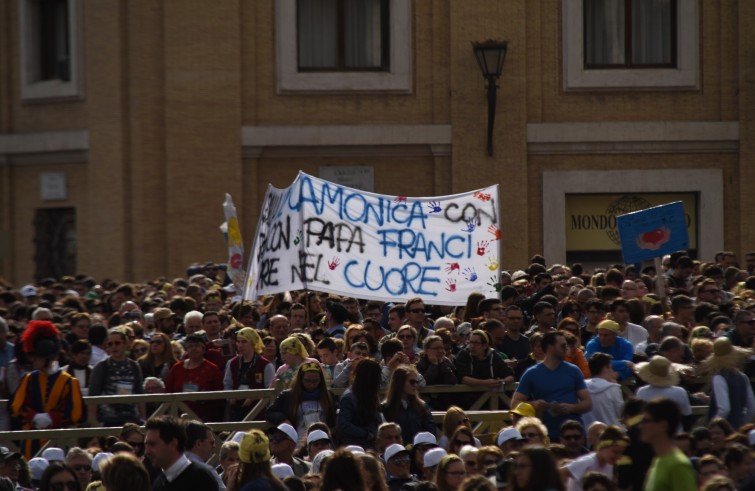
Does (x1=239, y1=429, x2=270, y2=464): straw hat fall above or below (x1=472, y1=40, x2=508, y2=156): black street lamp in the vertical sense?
below

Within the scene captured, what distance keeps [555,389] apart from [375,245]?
5.37 meters

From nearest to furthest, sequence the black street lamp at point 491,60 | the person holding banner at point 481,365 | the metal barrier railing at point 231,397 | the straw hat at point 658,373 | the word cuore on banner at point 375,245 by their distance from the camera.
→ the straw hat at point 658,373
the metal barrier railing at point 231,397
the person holding banner at point 481,365
the word cuore on banner at point 375,245
the black street lamp at point 491,60

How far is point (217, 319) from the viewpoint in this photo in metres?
15.1

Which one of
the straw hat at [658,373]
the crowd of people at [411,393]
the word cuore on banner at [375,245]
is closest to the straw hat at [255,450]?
the crowd of people at [411,393]

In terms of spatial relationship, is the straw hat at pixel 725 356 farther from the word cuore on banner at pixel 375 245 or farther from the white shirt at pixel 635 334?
the word cuore on banner at pixel 375 245

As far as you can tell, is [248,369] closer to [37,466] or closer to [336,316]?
[336,316]

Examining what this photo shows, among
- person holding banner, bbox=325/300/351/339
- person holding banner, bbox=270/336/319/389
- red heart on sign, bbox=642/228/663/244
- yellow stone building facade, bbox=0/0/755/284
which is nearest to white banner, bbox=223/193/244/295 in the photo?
yellow stone building facade, bbox=0/0/755/284

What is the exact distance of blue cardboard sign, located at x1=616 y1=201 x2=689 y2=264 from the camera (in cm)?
1667

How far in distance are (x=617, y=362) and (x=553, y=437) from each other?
1469 mm

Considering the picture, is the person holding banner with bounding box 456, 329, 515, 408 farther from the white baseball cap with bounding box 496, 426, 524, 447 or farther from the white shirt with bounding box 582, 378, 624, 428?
the white baseball cap with bounding box 496, 426, 524, 447

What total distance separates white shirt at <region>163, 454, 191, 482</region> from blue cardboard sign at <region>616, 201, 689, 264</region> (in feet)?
30.9

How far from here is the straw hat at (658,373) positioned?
1116cm

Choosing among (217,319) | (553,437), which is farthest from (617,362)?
(217,319)

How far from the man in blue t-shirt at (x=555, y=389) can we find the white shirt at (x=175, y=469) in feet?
13.6
